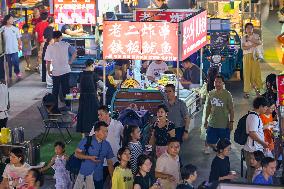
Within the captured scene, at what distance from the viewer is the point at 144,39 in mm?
18391

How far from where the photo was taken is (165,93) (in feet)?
63.7

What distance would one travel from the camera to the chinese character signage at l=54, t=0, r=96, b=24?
24953 mm

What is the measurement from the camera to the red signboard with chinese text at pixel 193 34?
18.5 metres

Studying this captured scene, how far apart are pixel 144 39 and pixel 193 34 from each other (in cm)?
143

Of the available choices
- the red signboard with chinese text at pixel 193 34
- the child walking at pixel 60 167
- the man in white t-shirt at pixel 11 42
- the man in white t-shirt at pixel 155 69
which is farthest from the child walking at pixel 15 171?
the man in white t-shirt at pixel 11 42

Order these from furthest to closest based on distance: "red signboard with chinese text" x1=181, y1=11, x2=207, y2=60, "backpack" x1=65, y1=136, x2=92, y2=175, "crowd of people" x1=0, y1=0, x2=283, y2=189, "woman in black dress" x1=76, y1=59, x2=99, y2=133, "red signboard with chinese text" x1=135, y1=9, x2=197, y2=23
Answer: "red signboard with chinese text" x1=135, y1=9, x2=197, y2=23, "woman in black dress" x1=76, y1=59, x2=99, y2=133, "red signboard with chinese text" x1=181, y1=11, x2=207, y2=60, "backpack" x1=65, y1=136, x2=92, y2=175, "crowd of people" x1=0, y1=0, x2=283, y2=189

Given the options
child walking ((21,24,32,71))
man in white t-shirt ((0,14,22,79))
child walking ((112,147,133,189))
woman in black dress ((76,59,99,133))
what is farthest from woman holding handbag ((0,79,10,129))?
child walking ((21,24,32,71))

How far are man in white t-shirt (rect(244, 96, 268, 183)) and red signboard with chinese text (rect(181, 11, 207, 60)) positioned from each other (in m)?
2.24

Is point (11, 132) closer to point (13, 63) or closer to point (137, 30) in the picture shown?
point (137, 30)

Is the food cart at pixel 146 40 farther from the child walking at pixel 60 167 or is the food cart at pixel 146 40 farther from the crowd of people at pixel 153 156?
the child walking at pixel 60 167

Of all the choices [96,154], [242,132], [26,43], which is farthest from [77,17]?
[96,154]

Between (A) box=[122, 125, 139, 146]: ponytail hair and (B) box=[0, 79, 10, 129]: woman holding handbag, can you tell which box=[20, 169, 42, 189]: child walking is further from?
(B) box=[0, 79, 10, 129]: woman holding handbag

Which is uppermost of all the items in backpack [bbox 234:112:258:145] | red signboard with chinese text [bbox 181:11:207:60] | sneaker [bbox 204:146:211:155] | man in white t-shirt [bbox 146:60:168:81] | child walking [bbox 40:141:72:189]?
red signboard with chinese text [bbox 181:11:207:60]

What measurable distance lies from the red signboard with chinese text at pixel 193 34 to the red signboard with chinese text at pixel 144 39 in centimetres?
27
